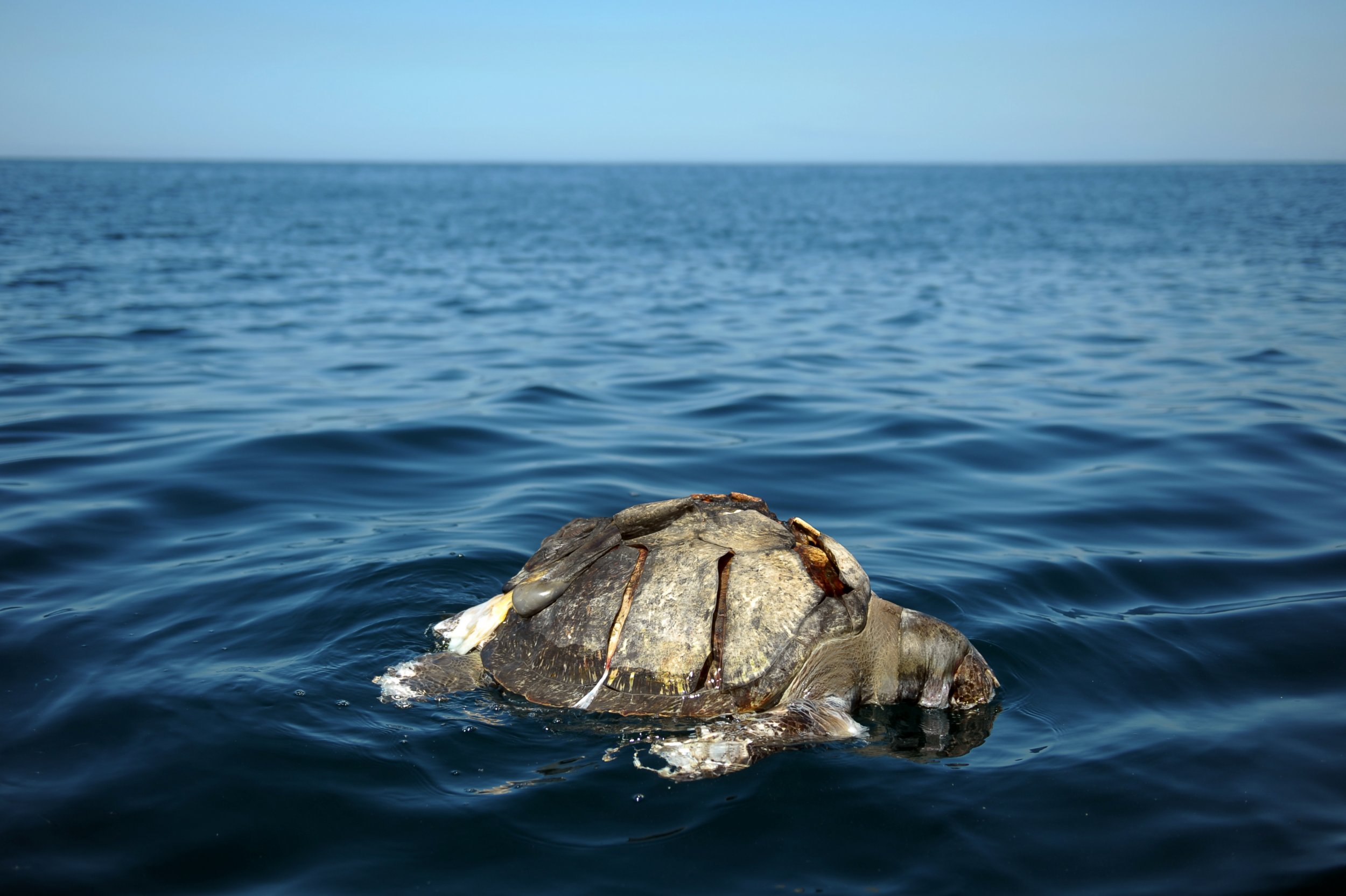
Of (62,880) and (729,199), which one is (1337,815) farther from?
(729,199)

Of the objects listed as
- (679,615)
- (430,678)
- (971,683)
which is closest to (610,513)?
(430,678)

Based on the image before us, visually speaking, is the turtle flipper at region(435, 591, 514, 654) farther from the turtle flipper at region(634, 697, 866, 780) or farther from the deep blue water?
the turtle flipper at region(634, 697, 866, 780)

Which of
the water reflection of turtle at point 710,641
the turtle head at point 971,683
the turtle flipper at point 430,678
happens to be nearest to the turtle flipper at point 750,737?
the water reflection of turtle at point 710,641

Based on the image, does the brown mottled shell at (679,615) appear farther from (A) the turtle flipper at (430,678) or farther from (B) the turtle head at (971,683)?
(B) the turtle head at (971,683)

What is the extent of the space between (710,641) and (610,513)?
3071 mm

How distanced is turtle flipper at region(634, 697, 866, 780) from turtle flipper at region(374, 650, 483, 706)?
3.37 feet

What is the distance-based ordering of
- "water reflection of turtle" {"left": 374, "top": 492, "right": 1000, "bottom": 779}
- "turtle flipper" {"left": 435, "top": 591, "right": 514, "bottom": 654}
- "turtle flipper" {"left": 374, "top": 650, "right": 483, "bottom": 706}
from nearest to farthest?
1. "water reflection of turtle" {"left": 374, "top": 492, "right": 1000, "bottom": 779}
2. "turtle flipper" {"left": 374, "top": 650, "right": 483, "bottom": 706}
3. "turtle flipper" {"left": 435, "top": 591, "right": 514, "bottom": 654}

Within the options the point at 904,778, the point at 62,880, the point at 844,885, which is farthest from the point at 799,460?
the point at 62,880

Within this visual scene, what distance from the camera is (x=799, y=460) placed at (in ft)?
28.6

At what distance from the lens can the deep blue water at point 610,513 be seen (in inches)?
141

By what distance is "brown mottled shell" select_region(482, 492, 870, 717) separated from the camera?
4.19m

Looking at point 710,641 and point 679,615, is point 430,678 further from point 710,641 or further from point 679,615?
point 710,641

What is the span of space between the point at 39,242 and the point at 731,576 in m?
27.1

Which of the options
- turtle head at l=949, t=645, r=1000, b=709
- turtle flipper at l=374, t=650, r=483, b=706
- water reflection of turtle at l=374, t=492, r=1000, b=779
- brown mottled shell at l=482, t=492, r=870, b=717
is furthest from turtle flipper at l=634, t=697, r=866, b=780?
turtle flipper at l=374, t=650, r=483, b=706
